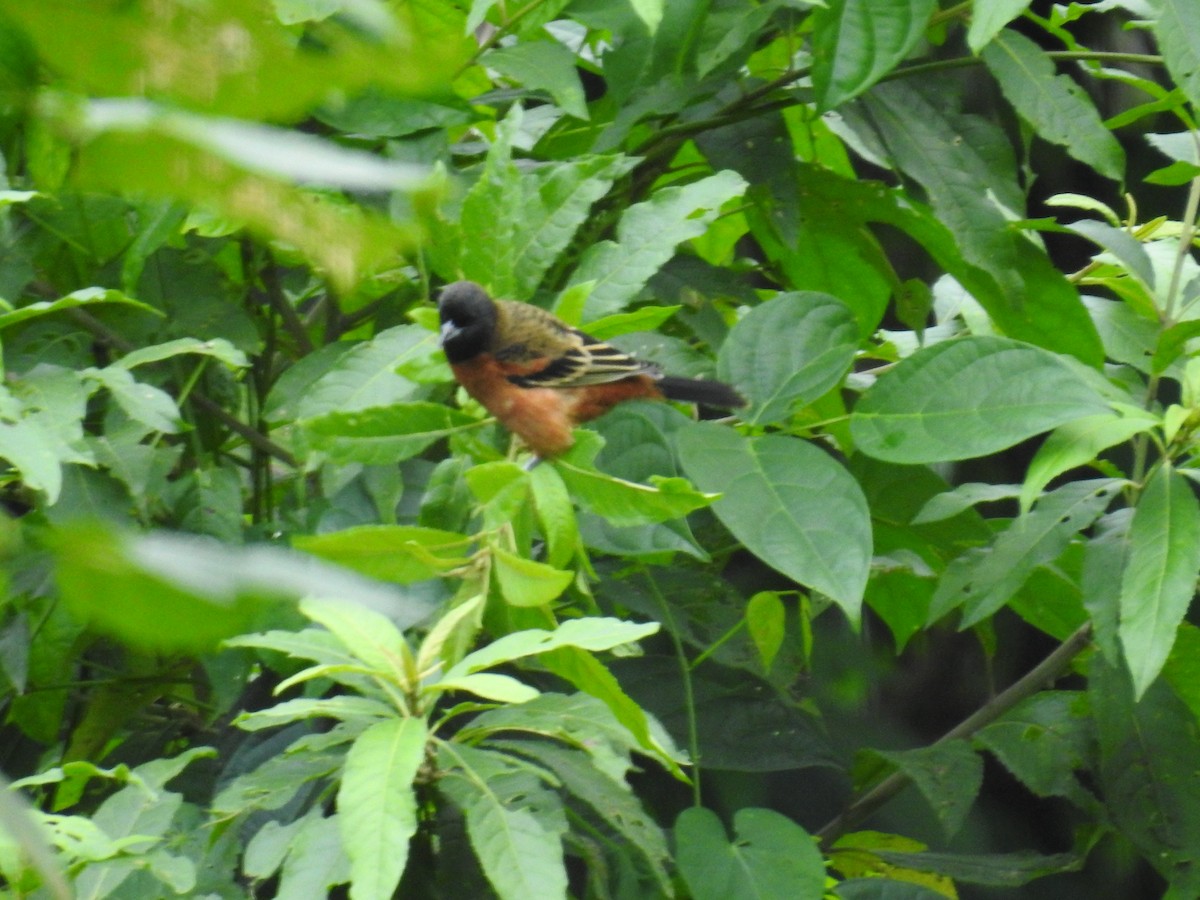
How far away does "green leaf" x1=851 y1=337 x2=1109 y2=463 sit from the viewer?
1.46 meters

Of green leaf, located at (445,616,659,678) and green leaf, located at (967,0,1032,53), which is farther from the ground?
green leaf, located at (967,0,1032,53)

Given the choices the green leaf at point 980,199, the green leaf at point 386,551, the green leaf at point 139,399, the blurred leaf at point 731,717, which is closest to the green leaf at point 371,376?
the green leaf at point 139,399

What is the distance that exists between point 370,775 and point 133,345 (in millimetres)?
776

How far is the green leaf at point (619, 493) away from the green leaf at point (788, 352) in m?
0.27

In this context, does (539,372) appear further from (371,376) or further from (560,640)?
(560,640)

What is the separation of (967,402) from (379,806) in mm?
804

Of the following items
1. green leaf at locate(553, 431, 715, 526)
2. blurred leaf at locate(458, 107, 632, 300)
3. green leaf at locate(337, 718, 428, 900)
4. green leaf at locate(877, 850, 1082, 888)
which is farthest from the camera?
green leaf at locate(877, 850, 1082, 888)

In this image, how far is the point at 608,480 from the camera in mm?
1335

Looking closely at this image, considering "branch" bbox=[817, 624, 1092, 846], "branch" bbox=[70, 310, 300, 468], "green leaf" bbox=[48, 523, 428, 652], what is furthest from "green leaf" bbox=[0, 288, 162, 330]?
"branch" bbox=[817, 624, 1092, 846]

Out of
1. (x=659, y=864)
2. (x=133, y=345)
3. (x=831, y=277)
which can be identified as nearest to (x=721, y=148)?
(x=831, y=277)

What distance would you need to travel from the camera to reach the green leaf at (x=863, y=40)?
59.9 inches

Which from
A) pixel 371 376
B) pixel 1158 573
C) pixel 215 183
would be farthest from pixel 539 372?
pixel 215 183

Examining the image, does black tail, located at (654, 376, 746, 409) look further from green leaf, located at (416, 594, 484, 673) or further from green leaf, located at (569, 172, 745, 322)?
green leaf, located at (416, 594, 484, 673)

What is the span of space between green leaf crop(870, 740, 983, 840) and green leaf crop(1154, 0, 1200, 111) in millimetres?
867
